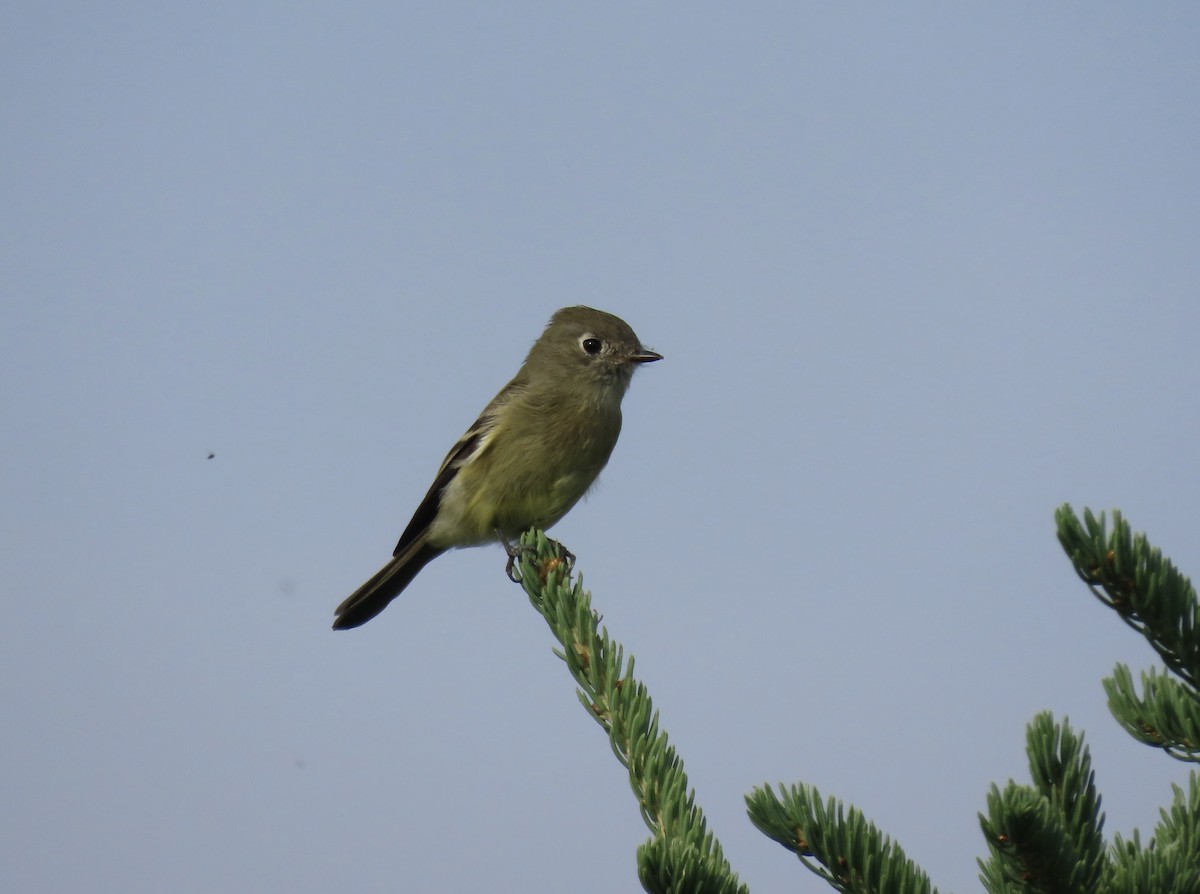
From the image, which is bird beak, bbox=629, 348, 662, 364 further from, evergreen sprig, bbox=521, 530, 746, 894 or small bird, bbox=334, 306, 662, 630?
evergreen sprig, bbox=521, 530, 746, 894

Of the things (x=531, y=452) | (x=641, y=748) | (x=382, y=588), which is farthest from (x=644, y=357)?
(x=641, y=748)

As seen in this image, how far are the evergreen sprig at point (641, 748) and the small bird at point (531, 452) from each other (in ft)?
9.65

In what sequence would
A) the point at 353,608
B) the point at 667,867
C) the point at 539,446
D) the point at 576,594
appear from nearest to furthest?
the point at 667,867 < the point at 576,594 < the point at 539,446 < the point at 353,608

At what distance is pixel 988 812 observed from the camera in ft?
6.56

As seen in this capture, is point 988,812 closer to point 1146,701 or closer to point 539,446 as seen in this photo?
point 1146,701

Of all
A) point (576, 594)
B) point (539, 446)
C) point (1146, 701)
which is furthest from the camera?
point (539, 446)

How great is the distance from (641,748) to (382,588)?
533 cm

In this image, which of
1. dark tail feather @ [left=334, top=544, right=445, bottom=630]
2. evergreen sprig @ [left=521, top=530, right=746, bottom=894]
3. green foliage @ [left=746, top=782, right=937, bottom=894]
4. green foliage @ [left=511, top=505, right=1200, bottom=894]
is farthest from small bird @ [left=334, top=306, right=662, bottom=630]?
green foliage @ [left=746, top=782, right=937, bottom=894]

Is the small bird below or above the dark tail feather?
above

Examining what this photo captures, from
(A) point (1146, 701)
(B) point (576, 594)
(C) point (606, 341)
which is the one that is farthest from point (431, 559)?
(A) point (1146, 701)

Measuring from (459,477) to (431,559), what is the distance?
92cm

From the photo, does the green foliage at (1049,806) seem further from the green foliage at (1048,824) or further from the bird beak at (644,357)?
the bird beak at (644,357)

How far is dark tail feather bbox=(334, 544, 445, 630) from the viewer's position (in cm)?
768

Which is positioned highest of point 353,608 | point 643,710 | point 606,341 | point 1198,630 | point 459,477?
point 606,341
